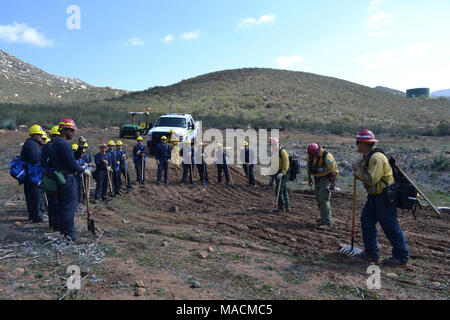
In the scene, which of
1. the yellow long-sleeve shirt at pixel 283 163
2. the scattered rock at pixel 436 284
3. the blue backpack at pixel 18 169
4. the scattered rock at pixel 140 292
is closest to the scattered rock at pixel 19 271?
the scattered rock at pixel 140 292

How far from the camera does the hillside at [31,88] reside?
50.0m

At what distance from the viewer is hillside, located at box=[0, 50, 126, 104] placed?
5001cm

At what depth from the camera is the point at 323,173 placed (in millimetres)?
7445

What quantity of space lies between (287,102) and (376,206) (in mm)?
42963

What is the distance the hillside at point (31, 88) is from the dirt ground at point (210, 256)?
46.1 m

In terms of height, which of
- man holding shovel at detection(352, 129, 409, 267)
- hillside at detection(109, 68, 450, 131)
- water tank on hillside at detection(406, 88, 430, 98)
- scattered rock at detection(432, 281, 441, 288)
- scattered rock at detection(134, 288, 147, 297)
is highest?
water tank on hillside at detection(406, 88, 430, 98)

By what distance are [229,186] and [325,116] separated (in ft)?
106

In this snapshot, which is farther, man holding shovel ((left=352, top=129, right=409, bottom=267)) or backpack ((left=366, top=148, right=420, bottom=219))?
man holding shovel ((left=352, top=129, right=409, bottom=267))

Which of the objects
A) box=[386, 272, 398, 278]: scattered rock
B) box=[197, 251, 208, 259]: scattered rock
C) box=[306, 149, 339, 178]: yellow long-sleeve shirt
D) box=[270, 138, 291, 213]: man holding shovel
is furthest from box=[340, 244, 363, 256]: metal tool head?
box=[270, 138, 291, 213]: man holding shovel

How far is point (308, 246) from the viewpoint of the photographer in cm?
647

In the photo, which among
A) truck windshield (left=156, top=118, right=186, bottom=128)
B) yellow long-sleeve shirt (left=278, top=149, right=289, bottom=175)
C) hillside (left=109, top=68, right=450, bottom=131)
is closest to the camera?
yellow long-sleeve shirt (left=278, top=149, right=289, bottom=175)

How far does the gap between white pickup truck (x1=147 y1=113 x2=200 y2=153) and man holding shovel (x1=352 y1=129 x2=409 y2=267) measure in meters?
11.4

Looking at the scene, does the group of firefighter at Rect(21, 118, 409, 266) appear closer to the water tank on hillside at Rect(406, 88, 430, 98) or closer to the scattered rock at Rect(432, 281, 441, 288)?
the scattered rock at Rect(432, 281, 441, 288)
